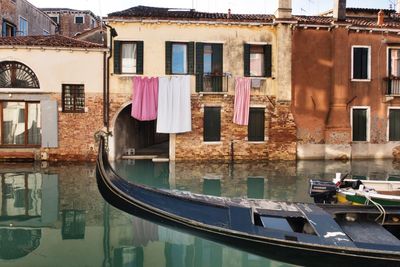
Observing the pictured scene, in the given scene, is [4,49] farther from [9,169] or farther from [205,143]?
[205,143]

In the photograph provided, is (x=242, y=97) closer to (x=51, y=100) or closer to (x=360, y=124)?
(x=360, y=124)

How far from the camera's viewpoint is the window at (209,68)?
1238 cm

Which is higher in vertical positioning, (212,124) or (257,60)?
(257,60)

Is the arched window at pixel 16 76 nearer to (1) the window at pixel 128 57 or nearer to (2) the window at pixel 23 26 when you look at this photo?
(1) the window at pixel 128 57

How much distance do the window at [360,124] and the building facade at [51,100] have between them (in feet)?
24.9

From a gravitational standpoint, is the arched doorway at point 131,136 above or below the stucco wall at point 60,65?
below

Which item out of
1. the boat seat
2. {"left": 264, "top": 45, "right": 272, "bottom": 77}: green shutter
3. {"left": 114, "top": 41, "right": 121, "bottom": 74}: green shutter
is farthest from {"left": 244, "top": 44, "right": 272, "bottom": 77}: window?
the boat seat

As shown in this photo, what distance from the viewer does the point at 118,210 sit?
22.1ft

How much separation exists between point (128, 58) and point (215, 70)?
8.36 ft

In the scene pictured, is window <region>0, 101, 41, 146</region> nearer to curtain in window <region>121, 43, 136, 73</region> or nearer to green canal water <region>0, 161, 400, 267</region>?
green canal water <region>0, 161, 400, 267</region>

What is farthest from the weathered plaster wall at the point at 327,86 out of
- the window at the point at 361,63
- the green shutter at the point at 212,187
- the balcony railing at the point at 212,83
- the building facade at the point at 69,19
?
the building facade at the point at 69,19

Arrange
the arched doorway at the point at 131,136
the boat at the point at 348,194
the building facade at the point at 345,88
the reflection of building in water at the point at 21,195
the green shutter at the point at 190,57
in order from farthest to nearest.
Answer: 1. the arched doorway at the point at 131,136
2. the building facade at the point at 345,88
3. the green shutter at the point at 190,57
4. the reflection of building in water at the point at 21,195
5. the boat at the point at 348,194

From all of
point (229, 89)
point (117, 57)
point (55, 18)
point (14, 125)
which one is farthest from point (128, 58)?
point (55, 18)

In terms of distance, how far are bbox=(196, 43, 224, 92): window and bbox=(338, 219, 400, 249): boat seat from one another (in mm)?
8098
